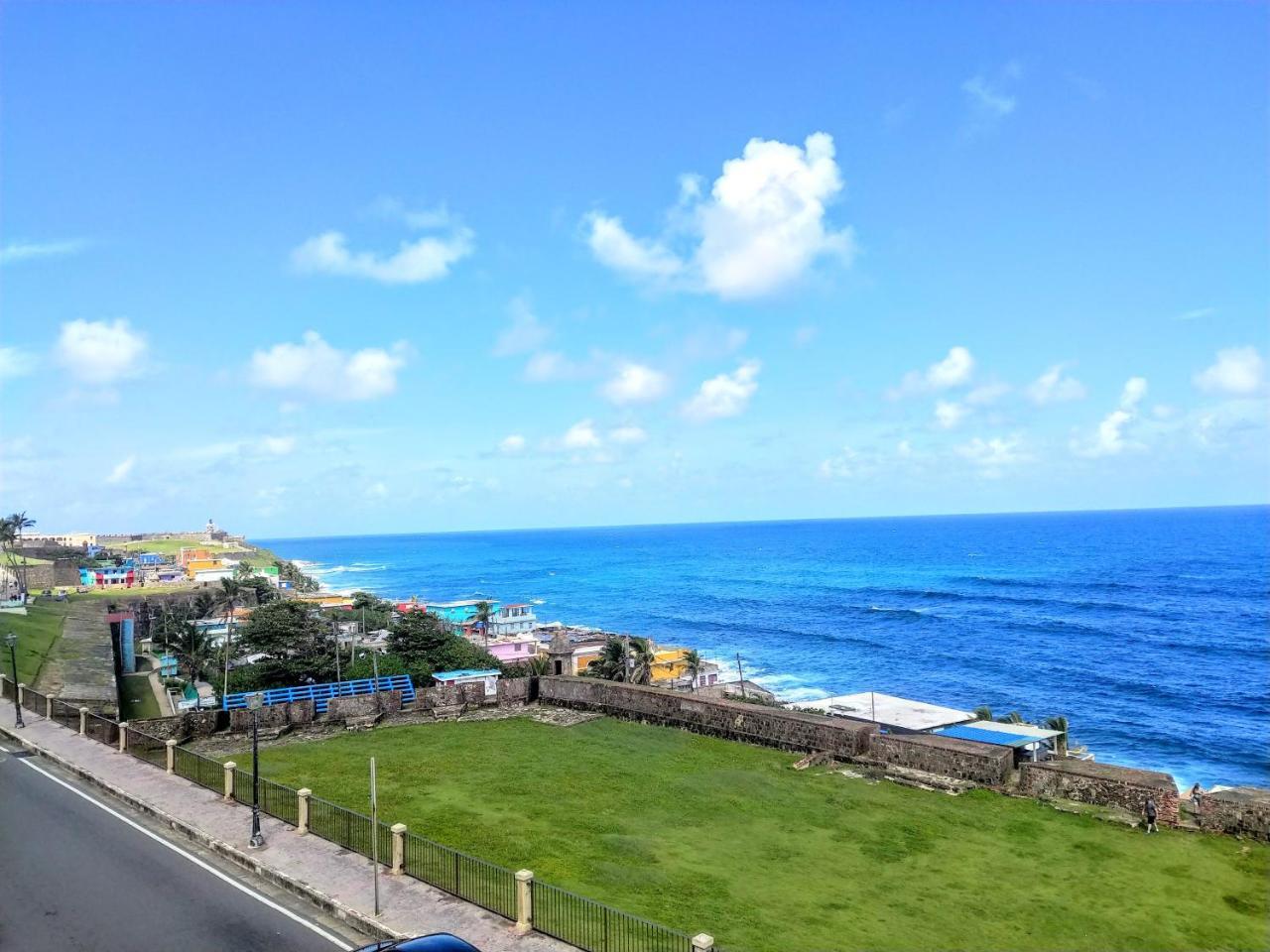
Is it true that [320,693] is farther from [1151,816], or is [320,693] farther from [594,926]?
[1151,816]

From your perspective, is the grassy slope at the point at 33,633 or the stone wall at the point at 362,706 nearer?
the stone wall at the point at 362,706

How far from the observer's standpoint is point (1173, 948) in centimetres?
1095

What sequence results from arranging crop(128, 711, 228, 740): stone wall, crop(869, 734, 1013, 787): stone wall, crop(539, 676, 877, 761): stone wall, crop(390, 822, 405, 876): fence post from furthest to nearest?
crop(128, 711, 228, 740): stone wall
crop(539, 676, 877, 761): stone wall
crop(869, 734, 1013, 787): stone wall
crop(390, 822, 405, 876): fence post

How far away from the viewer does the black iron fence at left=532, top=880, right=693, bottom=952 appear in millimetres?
10797

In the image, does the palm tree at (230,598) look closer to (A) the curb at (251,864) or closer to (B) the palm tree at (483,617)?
(B) the palm tree at (483,617)

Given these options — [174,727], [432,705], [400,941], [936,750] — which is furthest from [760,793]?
[174,727]

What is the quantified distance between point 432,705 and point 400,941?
15147 millimetres

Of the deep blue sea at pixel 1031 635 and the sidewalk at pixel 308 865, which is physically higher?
the sidewalk at pixel 308 865

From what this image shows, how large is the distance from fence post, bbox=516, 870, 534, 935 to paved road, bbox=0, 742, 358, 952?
2491 mm

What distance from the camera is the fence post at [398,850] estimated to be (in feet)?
44.1

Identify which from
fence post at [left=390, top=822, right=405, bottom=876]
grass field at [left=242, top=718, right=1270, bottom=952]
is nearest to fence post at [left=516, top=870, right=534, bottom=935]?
grass field at [left=242, top=718, right=1270, bottom=952]

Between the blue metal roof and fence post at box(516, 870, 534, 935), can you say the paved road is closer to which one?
fence post at box(516, 870, 534, 935)

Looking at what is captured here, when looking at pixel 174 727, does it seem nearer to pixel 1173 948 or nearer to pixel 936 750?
pixel 936 750

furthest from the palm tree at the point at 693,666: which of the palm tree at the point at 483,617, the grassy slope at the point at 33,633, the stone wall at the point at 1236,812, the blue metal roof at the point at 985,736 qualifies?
the stone wall at the point at 1236,812
